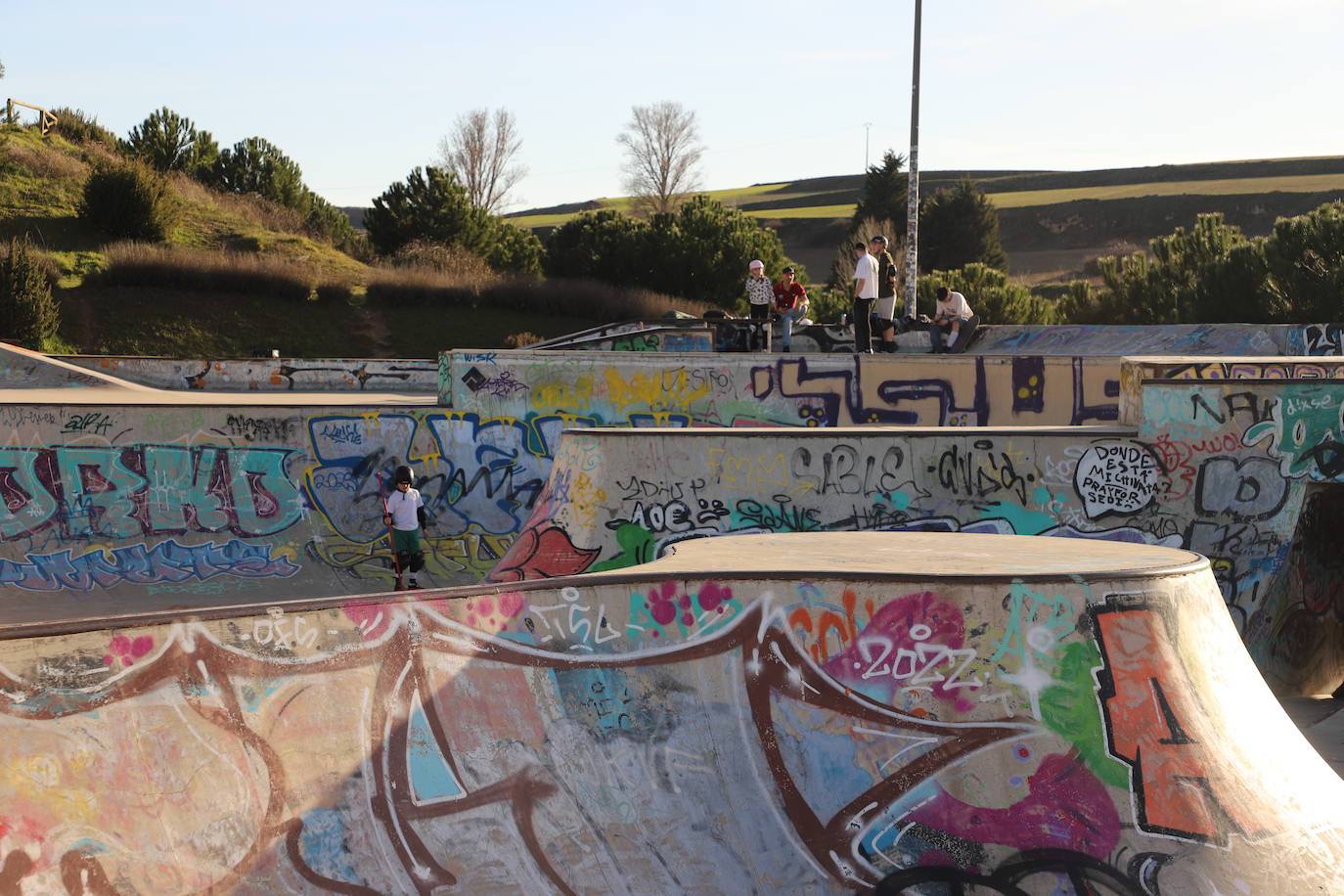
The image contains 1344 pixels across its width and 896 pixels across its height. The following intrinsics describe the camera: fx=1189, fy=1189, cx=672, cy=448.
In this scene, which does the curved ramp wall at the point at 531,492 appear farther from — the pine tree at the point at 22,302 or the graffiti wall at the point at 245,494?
the pine tree at the point at 22,302

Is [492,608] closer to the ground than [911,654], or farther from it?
farther from it

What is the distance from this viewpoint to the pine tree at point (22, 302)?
3095 cm

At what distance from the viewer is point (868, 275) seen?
15625 millimetres

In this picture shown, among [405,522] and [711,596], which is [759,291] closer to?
[405,522]

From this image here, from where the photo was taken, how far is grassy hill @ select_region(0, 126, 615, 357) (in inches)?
1358

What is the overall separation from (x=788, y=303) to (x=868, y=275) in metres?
2.83

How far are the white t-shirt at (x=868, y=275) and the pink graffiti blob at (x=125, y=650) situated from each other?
11.4m

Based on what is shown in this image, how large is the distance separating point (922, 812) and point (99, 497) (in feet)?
38.9

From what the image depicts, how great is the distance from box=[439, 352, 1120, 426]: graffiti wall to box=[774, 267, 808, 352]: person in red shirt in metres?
3.21

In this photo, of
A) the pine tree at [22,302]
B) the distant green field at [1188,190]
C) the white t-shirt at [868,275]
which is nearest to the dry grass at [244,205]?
the pine tree at [22,302]

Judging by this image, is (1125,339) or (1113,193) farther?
(1113,193)

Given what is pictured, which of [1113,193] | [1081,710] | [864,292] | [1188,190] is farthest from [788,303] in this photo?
[1113,193]

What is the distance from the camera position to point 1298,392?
11.2m

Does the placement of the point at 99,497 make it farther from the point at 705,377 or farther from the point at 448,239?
the point at 448,239
